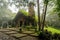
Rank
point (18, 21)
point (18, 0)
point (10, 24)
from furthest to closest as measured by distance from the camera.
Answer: point (10, 24) < point (18, 21) < point (18, 0)

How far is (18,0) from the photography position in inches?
479

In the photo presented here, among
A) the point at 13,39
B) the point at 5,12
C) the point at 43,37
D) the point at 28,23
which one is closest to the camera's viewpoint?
the point at 13,39

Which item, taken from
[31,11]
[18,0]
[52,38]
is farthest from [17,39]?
[31,11]

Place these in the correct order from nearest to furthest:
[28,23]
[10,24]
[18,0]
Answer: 1. [18,0]
2. [28,23]
3. [10,24]

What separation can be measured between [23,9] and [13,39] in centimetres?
839

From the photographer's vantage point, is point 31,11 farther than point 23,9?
No

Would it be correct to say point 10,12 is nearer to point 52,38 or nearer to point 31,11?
point 31,11

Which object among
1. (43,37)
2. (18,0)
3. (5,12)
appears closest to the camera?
(43,37)

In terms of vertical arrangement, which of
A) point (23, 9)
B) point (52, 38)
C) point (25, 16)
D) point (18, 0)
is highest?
point (18, 0)

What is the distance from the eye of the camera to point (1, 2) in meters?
19.0

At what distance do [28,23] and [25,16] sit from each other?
1.01 meters

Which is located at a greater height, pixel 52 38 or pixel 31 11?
pixel 31 11

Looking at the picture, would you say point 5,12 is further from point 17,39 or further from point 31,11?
point 17,39

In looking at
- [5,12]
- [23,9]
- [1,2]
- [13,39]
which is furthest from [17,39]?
[5,12]
